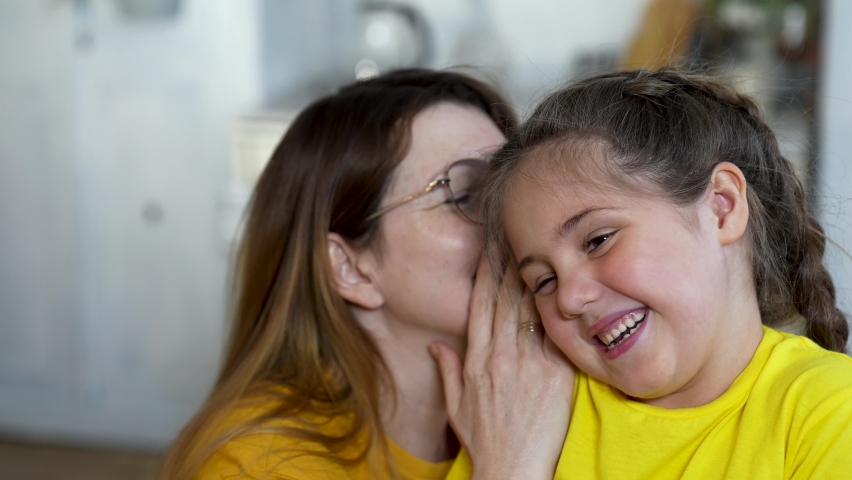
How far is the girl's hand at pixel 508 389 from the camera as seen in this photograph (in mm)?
1128

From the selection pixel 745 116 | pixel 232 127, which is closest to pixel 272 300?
pixel 745 116

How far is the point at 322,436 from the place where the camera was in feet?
4.06

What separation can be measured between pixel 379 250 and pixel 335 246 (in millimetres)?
77

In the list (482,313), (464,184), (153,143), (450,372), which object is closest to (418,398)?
(450,372)

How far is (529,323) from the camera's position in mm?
1208

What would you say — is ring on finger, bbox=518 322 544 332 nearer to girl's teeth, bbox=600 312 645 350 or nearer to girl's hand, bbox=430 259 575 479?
girl's hand, bbox=430 259 575 479

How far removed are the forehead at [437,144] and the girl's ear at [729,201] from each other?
0.43 metres

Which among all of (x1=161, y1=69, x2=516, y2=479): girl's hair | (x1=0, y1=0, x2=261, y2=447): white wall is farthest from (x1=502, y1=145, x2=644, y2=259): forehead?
(x1=0, y1=0, x2=261, y2=447): white wall

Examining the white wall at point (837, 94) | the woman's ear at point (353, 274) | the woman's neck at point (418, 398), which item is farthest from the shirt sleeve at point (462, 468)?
the white wall at point (837, 94)

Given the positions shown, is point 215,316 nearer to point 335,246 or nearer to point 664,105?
point 335,246

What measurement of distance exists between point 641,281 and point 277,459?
555 millimetres

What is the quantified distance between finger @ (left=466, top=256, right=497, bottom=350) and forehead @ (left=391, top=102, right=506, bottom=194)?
0.18m

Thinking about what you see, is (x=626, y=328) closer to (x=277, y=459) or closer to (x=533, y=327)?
(x=533, y=327)

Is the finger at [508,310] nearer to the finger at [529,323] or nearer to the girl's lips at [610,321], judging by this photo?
the finger at [529,323]
